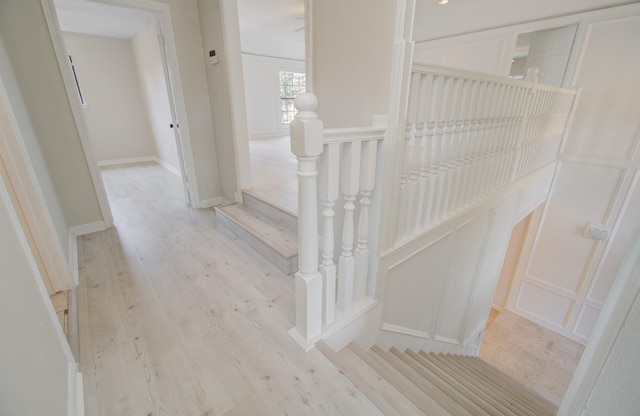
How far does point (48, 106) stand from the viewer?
2.24 metres

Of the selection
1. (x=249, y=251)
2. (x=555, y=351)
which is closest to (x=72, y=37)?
(x=249, y=251)

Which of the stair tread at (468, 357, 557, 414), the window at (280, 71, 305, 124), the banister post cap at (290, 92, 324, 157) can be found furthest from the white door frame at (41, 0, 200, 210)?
the window at (280, 71, 305, 124)

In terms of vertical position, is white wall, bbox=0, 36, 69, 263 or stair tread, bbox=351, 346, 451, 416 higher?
white wall, bbox=0, 36, 69, 263

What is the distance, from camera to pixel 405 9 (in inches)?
43.7

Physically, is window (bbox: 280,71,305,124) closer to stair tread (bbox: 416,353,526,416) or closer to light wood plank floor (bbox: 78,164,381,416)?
light wood plank floor (bbox: 78,164,381,416)

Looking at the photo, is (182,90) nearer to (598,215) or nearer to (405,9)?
(405,9)

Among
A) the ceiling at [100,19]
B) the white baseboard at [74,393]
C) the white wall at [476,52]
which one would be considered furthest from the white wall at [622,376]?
the ceiling at [100,19]

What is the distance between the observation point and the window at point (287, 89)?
8.34 m

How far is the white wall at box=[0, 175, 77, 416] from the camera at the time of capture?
22.7 inches

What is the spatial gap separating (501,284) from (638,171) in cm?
254

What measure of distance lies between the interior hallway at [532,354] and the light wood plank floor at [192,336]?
161 inches

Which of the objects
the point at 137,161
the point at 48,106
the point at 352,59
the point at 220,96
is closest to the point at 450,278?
the point at 352,59

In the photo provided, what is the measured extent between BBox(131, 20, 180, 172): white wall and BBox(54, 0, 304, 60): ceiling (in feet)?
0.68

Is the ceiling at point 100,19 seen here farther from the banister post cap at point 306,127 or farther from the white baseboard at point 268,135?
the banister post cap at point 306,127
